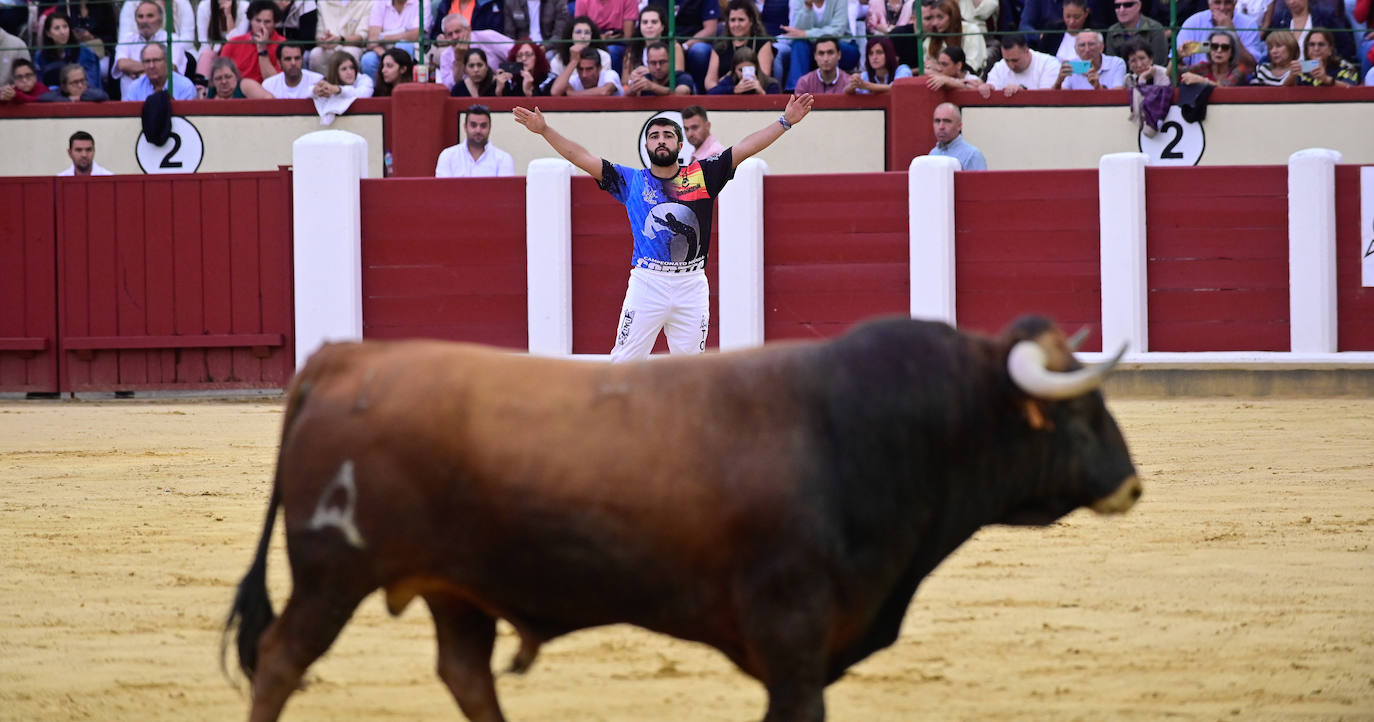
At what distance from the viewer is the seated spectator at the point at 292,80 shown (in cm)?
1127

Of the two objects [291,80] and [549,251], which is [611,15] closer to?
[549,251]

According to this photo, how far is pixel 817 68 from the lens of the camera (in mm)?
11016

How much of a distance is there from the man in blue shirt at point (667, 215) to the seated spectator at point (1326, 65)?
566 centimetres

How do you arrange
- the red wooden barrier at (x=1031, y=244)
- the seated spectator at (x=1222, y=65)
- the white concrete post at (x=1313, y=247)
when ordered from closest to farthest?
the white concrete post at (x=1313, y=247), the red wooden barrier at (x=1031, y=244), the seated spectator at (x=1222, y=65)

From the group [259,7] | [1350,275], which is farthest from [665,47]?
[1350,275]

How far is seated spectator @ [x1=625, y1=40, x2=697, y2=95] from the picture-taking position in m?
10.8

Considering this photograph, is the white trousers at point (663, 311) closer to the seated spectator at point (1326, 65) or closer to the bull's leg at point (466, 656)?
the bull's leg at point (466, 656)

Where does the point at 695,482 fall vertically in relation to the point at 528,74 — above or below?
below

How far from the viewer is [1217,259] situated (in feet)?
33.4

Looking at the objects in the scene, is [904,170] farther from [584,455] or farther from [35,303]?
[584,455]

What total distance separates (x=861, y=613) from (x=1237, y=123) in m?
8.99

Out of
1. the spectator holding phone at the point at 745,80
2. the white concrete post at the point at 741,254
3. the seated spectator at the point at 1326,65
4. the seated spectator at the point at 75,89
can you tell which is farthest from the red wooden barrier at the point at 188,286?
the seated spectator at the point at 1326,65

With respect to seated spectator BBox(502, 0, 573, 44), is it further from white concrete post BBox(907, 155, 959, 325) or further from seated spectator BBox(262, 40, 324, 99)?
white concrete post BBox(907, 155, 959, 325)

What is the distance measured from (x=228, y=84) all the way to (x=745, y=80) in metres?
3.59
